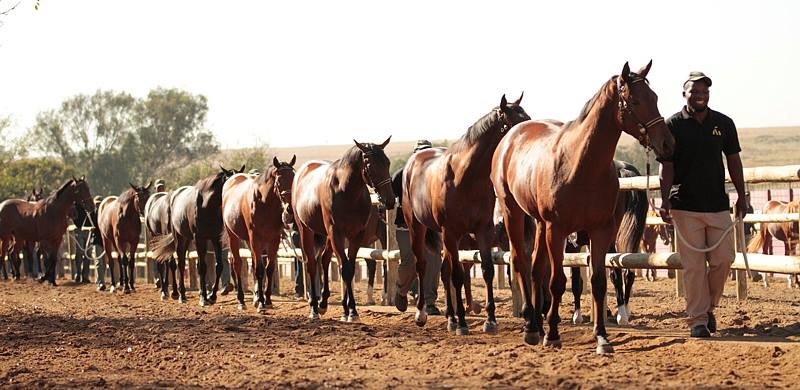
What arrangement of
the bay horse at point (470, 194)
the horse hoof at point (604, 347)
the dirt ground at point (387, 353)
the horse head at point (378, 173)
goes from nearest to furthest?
the dirt ground at point (387, 353) < the horse hoof at point (604, 347) < the bay horse at point (470, 194) < the horse head at point (378, 173)

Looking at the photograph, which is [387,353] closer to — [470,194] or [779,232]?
[470,194]

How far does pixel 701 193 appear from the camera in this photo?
29.4ft

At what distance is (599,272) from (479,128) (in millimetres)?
2542

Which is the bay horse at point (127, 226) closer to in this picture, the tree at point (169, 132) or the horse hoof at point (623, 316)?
the horse hoof at point (623, 316)

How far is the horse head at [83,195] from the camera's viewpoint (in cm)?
2789

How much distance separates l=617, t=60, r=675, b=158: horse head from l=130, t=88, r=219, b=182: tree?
80753mm

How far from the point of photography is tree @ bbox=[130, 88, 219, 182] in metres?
88.0

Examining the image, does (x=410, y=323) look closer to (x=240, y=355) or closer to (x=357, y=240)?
(x=357, y=240)

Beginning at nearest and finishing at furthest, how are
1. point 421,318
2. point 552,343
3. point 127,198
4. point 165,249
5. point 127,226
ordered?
point 552,343, point 421,318, point 165,249, point 127,226, point 127,198

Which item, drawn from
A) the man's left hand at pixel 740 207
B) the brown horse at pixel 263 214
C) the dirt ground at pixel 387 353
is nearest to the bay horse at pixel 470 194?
the dirt ground at pixel 387 353

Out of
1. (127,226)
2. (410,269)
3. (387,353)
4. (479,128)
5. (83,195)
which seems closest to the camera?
(387,353)

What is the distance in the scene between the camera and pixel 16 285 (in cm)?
2775

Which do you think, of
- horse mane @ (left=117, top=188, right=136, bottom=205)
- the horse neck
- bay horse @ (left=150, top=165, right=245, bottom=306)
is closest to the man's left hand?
the horse neck

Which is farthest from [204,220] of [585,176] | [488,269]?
[585,176]
